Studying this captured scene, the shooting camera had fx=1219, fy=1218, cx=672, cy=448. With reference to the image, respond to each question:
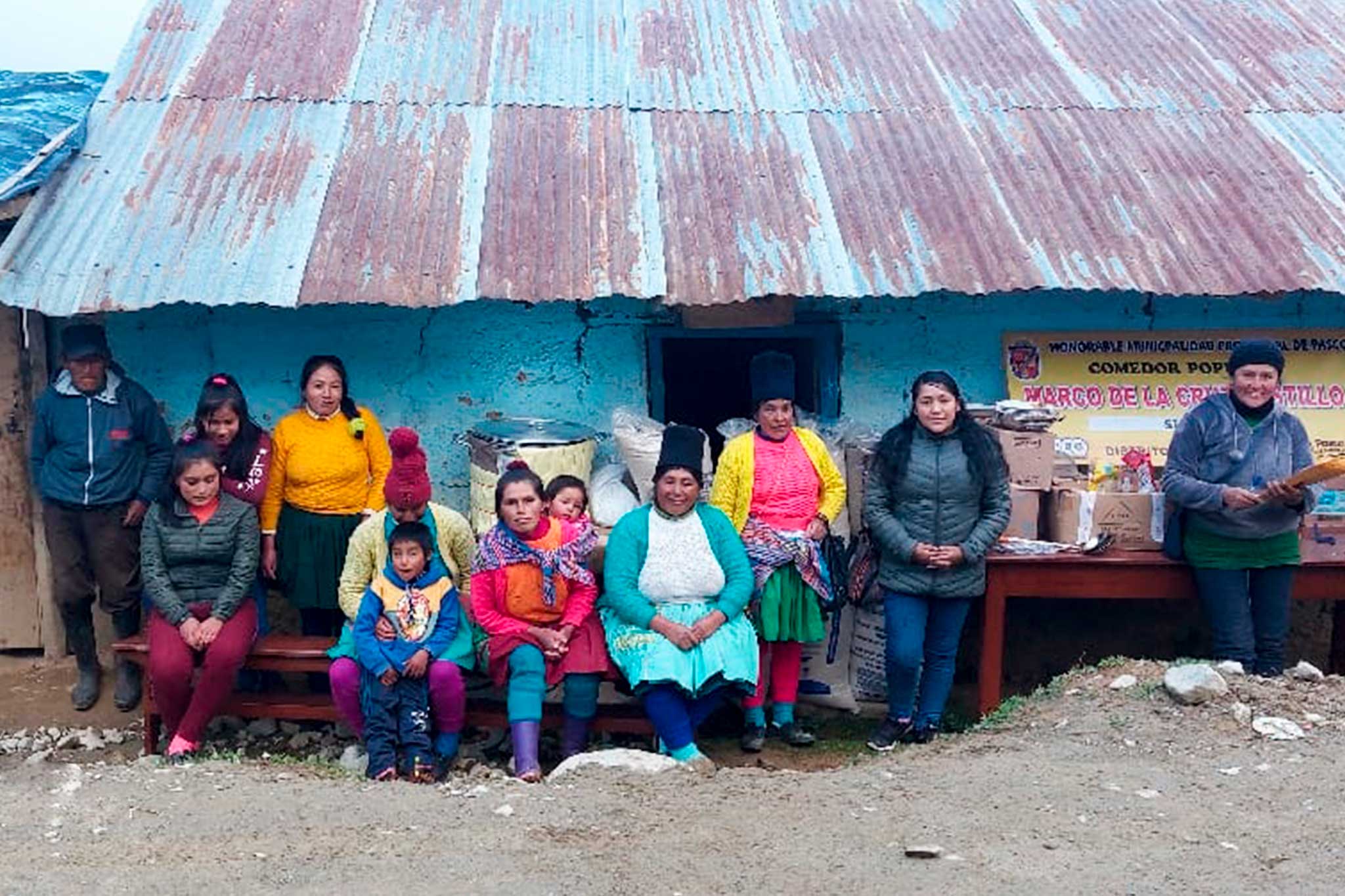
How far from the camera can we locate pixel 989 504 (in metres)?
5.26

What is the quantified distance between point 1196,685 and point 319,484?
12.6 ft

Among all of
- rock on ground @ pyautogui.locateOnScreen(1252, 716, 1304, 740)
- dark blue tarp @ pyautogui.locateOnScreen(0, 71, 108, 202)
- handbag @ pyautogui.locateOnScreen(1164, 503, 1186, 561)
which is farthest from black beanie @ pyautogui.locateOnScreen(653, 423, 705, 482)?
dark blue tarp @ pyautogui.locateOnScreen(0, 71, 108, 202)

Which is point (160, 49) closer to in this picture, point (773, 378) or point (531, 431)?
point (531, 431)

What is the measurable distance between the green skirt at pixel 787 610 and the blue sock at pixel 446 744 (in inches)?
54.0

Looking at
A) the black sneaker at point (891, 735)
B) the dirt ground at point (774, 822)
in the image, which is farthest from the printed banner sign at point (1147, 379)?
the black sneaker at point (891, 735)

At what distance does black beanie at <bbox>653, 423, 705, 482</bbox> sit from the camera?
16.6 ft

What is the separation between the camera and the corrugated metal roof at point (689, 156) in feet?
18.7

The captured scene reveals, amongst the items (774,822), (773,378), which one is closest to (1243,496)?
(773,378)

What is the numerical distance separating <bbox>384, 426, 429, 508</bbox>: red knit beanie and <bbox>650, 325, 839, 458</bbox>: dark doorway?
63.5 inches

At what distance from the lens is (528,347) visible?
6176mm

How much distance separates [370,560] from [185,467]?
88 centimetres

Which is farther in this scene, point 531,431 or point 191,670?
point 531,431

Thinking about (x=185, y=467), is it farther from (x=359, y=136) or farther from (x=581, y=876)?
(x=581, y=876)

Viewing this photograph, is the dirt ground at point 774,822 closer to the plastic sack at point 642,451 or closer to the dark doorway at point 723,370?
the plastic sack at point 642,451
